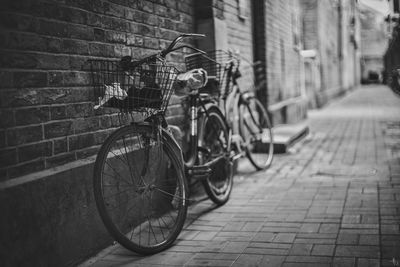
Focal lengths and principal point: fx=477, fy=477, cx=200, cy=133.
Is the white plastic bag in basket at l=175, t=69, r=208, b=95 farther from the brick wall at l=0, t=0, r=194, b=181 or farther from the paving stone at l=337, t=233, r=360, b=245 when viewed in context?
the paving stone at l=337, t=233, r=360, b=245

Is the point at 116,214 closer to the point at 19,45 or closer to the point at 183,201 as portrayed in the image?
the point at 183,201

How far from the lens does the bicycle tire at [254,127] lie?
571 cm

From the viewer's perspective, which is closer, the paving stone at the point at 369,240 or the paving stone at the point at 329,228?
the paving stone at the point at 369,240

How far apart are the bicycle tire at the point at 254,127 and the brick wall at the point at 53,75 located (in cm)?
219

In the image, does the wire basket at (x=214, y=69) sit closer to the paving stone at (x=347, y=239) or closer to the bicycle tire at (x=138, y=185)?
the bicycle tire at (x=138, y=185)

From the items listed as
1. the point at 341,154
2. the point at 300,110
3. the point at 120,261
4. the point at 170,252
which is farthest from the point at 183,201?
the point at 300,110

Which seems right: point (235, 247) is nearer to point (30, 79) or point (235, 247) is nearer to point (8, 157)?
point (8, 157)

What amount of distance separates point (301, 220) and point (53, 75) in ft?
7.23

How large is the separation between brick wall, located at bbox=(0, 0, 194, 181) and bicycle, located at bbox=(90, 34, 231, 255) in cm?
16

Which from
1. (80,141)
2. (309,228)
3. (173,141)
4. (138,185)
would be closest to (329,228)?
(309,228)

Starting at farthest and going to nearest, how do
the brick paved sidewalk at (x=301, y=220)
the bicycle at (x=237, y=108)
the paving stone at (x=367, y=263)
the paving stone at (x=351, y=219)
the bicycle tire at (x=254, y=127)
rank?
the bicycle tire at (x=254, y=127), the bicycle at (x=237, y=108), the paving stone at (x=351, y=219), the brick paved sidewalk at (x=301, y=220), the paving stone at (x=367, y=263)

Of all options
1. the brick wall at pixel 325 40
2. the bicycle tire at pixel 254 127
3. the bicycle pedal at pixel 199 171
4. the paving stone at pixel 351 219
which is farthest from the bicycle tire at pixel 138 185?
the brick wall at pixel 325 40

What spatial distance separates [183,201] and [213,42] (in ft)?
7.82

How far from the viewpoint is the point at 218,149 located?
4699 mm
